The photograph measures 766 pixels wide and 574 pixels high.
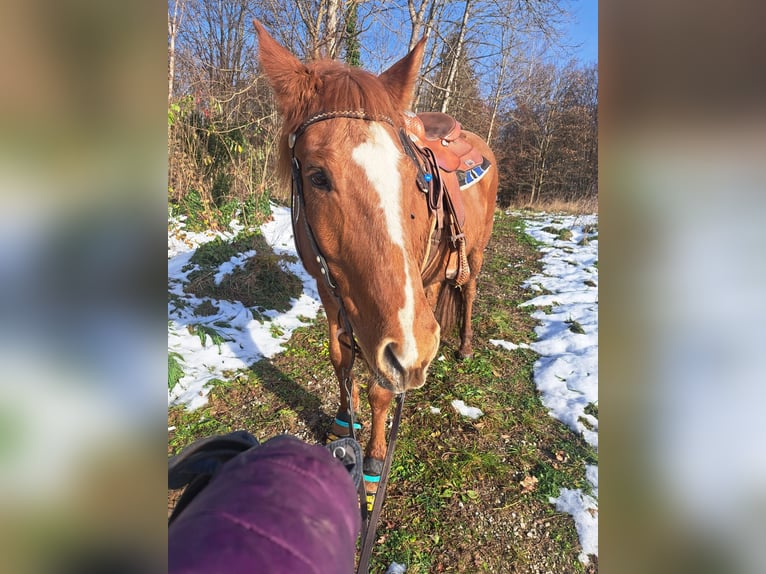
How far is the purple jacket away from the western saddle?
140 cm

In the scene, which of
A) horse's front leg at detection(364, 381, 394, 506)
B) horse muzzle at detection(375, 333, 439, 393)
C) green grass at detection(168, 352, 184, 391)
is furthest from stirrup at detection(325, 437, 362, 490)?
green grass at detection(168, 352, 184, 391)

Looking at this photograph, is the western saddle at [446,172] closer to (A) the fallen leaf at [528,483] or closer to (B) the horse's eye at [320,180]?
(B) the horse's eye at [320,180]

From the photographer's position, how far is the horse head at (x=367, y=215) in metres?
1.42

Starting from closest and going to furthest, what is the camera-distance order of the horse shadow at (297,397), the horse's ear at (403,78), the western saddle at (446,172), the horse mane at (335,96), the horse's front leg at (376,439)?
the horse mane at (335,96) < the horse's ear at (403,78) < the western saddle at (446,172) < the horse's front leg at (376,439) < the horse shadow at (297,397)

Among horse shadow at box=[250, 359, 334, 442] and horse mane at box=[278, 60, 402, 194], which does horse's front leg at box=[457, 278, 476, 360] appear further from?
horse mane at box=[278, 60, 402, 194]

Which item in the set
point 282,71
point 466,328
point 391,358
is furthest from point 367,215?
point 466,328

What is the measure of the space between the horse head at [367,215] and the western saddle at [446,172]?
0.82ft

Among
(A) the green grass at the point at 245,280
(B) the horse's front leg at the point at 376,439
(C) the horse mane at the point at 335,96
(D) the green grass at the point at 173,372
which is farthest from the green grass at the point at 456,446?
(C) the horse mane at the point at 335,96

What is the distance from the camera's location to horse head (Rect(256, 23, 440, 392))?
142cm
